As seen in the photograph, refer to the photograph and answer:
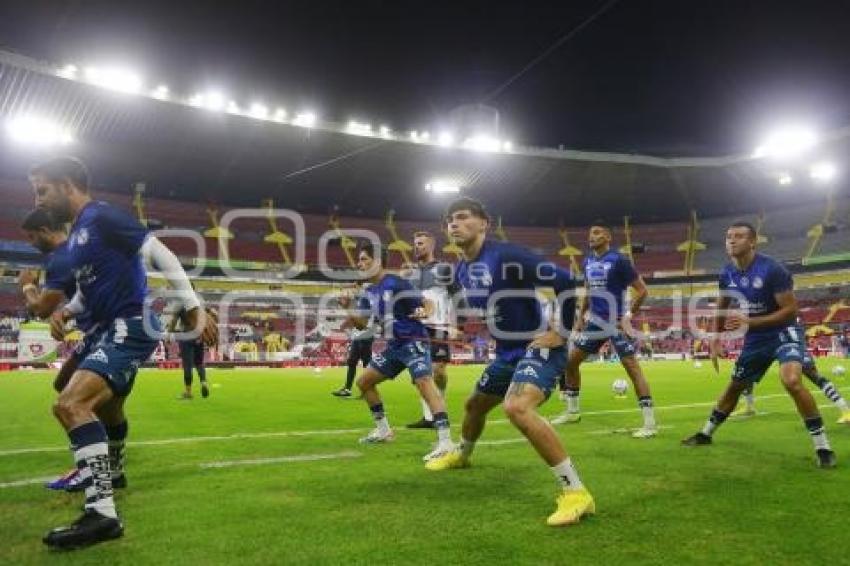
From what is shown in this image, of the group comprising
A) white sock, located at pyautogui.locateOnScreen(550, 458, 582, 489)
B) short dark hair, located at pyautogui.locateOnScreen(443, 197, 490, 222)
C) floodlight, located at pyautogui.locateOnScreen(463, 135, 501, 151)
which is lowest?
white sock, located at pyautogui.locateOnScreen(550, 458, 582, 489)

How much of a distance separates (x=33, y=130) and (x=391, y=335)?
109 feet

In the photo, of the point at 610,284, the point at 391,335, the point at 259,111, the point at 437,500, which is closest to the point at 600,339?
→ the point at 610,284

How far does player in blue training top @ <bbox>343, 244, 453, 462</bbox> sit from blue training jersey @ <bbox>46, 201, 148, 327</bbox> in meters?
3.60

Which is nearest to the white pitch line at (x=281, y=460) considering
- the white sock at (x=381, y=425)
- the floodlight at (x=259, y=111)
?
the white sock at (x=381, y=425)

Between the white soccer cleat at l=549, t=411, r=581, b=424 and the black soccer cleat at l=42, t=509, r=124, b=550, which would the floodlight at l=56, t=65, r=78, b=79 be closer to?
the white soccer cleat at l=549, t=411, r=581, b=424

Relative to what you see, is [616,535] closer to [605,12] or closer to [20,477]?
[20,477]

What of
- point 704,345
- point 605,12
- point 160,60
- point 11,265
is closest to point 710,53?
point 605,12

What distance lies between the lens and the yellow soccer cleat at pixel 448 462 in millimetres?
6176

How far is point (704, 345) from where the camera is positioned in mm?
39250

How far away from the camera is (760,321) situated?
6656 mm

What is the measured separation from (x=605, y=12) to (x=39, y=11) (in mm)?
22421

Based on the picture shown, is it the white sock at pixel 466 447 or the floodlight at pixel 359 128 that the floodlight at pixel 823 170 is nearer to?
the floodlight at pixel 359 128

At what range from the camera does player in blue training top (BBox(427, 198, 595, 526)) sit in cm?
451

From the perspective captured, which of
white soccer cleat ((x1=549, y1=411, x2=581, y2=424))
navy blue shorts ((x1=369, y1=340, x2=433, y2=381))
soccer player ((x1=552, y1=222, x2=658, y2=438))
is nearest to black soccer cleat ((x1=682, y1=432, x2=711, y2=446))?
soccer player ((x1=552, y1=222, x2=658, y2=438))
